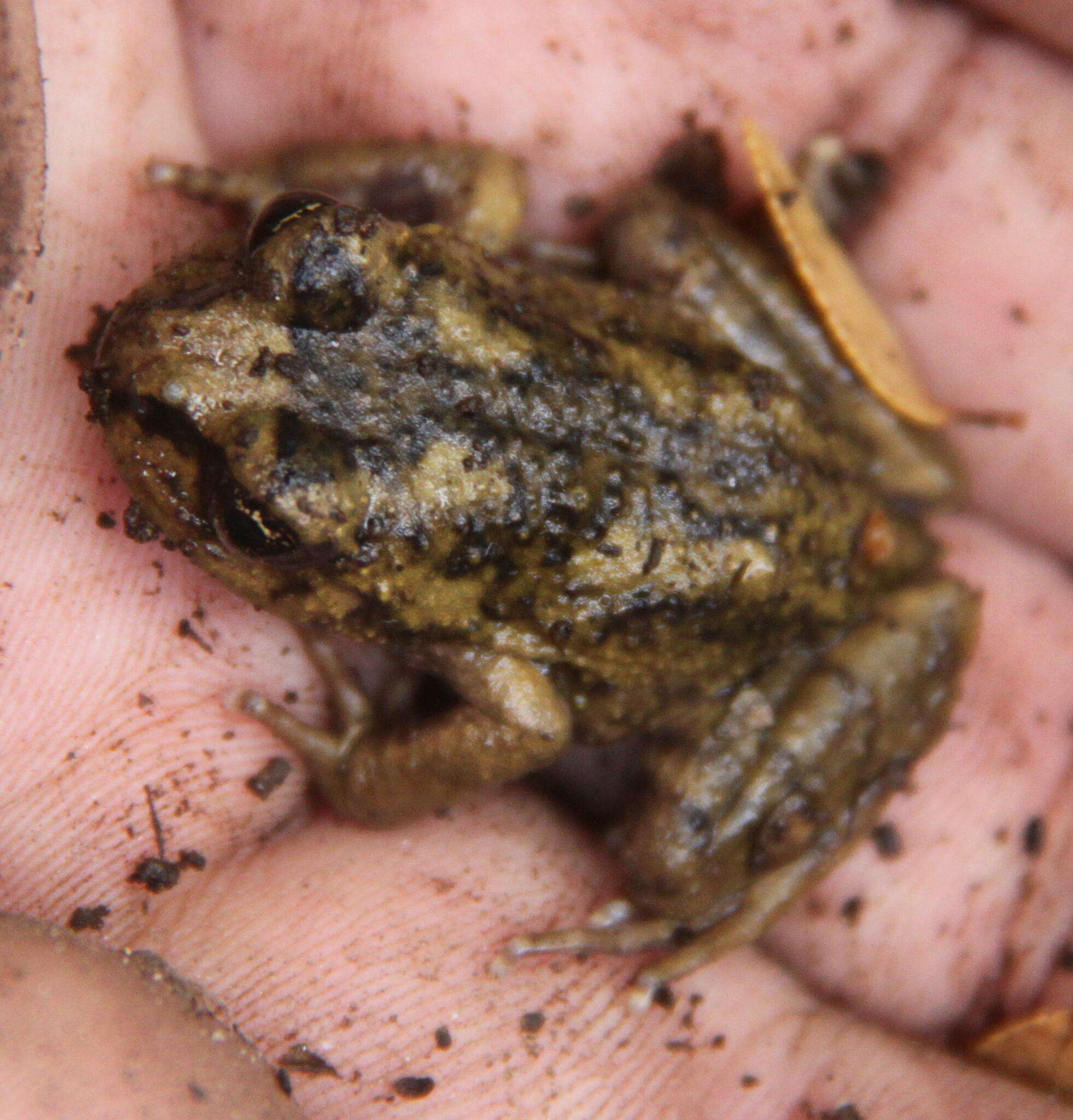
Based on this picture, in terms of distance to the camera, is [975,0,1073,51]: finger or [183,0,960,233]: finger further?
[975,0,1073,51]: finger

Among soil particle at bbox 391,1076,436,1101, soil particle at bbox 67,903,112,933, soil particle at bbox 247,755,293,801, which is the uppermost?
soil particle at bbox 247,755,293,801

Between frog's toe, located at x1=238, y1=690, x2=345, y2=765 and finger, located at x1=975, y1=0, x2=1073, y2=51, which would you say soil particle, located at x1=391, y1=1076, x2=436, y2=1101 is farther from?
finger, located at x1=975, y1=0, x2=1073, y2=51

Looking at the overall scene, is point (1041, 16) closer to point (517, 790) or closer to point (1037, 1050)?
point (517, 790)

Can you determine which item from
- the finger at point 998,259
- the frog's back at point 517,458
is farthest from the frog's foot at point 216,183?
the finger at point 998,259

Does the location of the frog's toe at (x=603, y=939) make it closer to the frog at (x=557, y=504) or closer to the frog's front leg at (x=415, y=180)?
the frog at (x=557, y=504)

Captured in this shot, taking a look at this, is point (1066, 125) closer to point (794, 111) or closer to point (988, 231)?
point (988, 231)

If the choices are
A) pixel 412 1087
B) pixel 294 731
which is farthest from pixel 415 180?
pixel 412 1087

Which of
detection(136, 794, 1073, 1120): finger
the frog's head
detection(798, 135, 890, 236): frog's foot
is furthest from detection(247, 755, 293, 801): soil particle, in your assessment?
detection(798, 135, 890, 236): frog's foot

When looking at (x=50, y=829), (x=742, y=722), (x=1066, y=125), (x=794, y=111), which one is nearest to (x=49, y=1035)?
(x=50, y=829)
